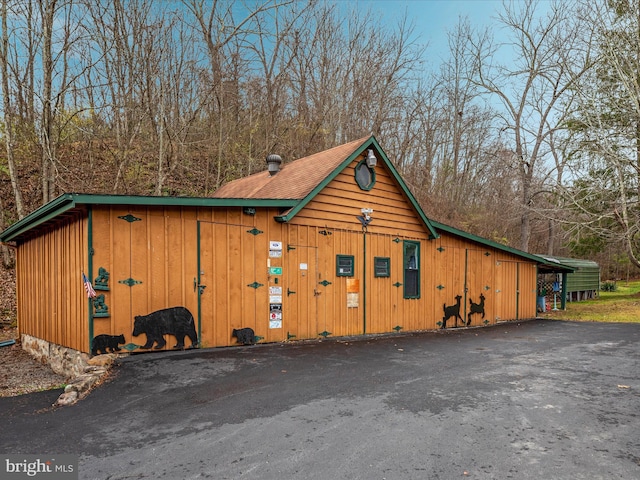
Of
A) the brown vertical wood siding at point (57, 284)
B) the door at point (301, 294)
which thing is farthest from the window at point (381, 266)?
the brown vertical wood siding at point (57, 284)

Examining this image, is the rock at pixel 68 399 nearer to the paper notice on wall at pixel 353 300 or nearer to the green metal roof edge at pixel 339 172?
the green metal roof edge at pixel 339 172

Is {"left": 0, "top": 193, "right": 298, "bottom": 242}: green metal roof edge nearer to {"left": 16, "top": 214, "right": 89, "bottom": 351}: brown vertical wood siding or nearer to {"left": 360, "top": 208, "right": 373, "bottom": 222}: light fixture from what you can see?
{"left": 16, "top": 214, "right": 89, "bottom": 351}: brown vertical wood siding

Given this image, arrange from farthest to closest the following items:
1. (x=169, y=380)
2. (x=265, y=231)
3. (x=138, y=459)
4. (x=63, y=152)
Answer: (x=63, y=152) → (x=265, y=231) → (x=169, y=380) → (x=138, y=459)

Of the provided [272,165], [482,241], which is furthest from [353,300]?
[482,241]

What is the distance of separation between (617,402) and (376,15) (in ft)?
72.6

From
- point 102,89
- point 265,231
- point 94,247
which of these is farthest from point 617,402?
point 102,89

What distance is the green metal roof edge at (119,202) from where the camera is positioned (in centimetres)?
689

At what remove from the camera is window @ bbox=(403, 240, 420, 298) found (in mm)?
11820

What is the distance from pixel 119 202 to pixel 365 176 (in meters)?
5.96

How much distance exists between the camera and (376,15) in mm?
22797

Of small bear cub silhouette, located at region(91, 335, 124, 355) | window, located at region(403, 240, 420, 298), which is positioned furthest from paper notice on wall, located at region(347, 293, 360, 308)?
small bear cub silhouette, located at region(91, 335, 124, 355)

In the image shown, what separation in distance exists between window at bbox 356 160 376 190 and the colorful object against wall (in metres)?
5.22

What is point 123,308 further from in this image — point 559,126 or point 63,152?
point 559,126

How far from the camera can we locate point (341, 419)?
4613 millimetres
